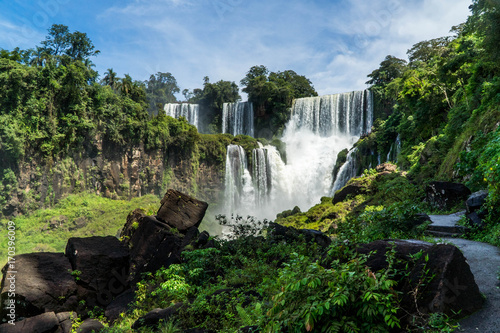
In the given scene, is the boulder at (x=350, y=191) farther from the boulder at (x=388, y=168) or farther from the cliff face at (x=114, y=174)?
the cliff face at (x=114, y=174)

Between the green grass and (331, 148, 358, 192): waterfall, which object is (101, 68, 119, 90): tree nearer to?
the green grass

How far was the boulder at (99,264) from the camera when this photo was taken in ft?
25.5

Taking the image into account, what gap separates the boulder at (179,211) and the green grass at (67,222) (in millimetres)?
9136

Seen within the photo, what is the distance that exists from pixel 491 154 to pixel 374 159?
72.6 feet

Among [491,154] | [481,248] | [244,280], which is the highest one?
[491,154]

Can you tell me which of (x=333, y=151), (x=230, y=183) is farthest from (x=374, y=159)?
(x=230, y=183)

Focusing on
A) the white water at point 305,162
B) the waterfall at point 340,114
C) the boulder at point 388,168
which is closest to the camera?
the boulder at point 388,168

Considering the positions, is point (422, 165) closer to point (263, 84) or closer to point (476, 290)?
point (476, 290)

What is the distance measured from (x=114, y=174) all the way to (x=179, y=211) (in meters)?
20.0

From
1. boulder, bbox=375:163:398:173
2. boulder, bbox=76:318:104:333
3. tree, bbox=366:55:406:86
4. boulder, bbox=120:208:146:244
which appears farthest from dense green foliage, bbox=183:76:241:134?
boulder, bbox=76:318:104:333

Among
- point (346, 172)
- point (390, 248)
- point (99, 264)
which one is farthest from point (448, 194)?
point (346, 172)

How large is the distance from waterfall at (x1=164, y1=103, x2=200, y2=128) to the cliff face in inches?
498

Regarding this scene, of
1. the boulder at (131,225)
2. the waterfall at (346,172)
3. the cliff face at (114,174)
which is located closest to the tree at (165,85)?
the cliff face at (114,174)

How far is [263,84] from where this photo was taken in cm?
4244
